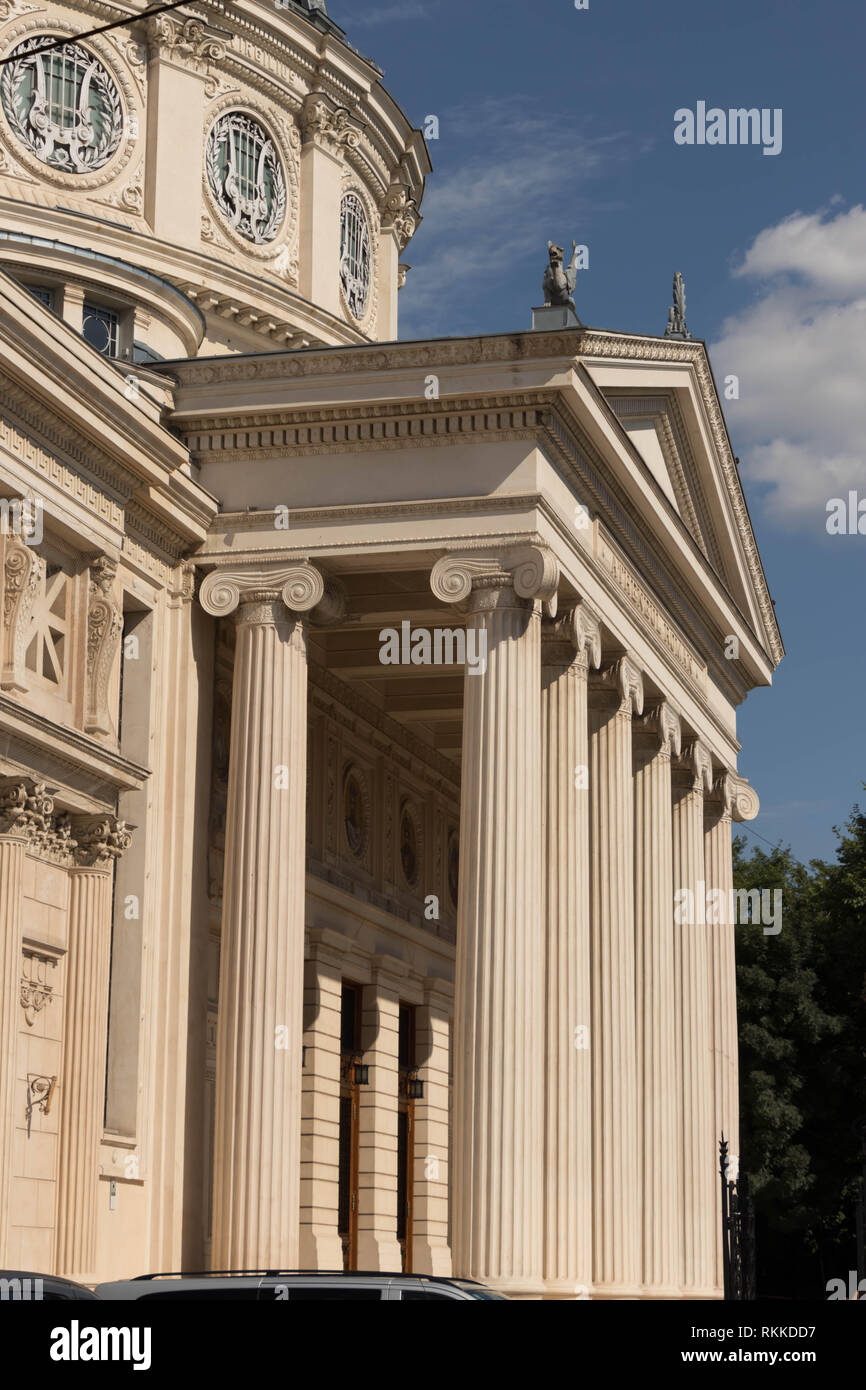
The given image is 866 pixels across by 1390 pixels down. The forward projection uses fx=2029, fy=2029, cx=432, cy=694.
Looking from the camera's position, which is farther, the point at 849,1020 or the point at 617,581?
the point at 849,1020

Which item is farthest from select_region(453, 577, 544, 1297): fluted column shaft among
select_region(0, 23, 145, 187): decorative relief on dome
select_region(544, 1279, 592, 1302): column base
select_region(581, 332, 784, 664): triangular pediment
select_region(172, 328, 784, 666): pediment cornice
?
select_region(0, 23, 145, 187): decorative relief on dome

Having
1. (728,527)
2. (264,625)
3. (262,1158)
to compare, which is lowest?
(262,1158)

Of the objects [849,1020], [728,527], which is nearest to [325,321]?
[728,527]

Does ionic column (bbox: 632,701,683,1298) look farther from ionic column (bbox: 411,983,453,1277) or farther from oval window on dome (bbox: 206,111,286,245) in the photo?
oval window on dome (bbox: 206,111,286,245)

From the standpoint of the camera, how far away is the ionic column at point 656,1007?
31.1m

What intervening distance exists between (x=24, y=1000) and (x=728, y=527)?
1848cm

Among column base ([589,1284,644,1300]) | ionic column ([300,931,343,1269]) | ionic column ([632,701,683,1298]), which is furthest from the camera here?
ionic column ([300,931,343,1269])

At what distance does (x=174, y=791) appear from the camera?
2548 centimetres

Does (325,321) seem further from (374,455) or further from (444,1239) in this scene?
(444,1239)

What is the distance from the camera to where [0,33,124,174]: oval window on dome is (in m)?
32.1

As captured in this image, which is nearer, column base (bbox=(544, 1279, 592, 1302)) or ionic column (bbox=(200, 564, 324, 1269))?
ionic column (bbox=(200, 564, 324, 1269))

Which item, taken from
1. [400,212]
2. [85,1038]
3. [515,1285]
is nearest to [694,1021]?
[515,1285]

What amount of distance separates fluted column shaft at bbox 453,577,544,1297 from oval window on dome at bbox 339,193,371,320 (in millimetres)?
15138

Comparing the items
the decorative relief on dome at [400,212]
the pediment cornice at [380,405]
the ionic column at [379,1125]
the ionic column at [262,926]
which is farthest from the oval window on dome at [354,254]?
the ionic column at [262,926]
